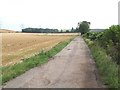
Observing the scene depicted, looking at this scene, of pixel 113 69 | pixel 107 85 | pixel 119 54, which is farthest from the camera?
pixel 119 54

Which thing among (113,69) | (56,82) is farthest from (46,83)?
(113,69)

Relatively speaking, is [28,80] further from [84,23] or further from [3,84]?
[84,23]

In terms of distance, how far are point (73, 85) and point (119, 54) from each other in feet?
21.1

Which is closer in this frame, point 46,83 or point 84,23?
point 46,83

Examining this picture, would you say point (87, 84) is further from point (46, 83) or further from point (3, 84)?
point (3, 84)

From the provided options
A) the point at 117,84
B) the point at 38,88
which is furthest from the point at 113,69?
the point at 38,88

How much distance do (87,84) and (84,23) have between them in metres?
189

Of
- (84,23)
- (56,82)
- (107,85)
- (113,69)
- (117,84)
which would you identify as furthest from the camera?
(84,23)

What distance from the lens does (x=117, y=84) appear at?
10.6 meters

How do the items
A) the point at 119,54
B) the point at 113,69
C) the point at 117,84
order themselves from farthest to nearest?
the point at 119,54 < the point at 113,69 < the point at 117,84

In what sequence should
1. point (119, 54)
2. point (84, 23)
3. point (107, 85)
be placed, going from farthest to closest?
1. point (84, 23)
2. point (119, 54)
3. point (107, 85)

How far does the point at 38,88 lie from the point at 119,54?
7.62m

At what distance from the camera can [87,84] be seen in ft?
39.2

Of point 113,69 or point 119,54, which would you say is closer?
point 113,69
